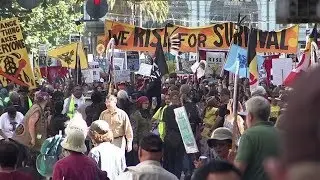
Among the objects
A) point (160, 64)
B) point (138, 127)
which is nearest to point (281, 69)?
point (160, 64)

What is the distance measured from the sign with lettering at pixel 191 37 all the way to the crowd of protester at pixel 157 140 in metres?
3.92

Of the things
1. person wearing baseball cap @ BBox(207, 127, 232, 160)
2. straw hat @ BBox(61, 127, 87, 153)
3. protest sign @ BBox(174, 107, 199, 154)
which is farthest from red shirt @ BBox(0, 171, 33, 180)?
protest sign @ BBox(174, 107, 199, 154)

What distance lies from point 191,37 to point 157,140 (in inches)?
731

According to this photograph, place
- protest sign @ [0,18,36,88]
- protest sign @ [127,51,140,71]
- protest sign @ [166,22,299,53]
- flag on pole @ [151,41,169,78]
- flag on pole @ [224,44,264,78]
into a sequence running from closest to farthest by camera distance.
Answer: flag on pole @ [224,44,264,78]
protest sign @ [0,18,36,88]
flag on pole @ [151,41,169,78]
protest sign @ [166,22,299,53]
protest sign @ [127,51,140,71]

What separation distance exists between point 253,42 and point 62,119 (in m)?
4.19

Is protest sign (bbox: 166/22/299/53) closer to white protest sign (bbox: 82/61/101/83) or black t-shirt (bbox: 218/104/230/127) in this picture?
white protest sign (bbox: 82/61/101/83)

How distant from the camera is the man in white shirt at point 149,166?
18.6 feet

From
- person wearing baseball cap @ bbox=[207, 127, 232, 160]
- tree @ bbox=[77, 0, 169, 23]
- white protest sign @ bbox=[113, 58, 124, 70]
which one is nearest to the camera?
person wearing baseball cap @ bbox=[207, 127, 232, 160]

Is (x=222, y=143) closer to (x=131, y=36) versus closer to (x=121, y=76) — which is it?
(x=131, y=36)

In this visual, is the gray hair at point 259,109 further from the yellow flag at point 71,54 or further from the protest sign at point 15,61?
the yellow flag at point 71,54

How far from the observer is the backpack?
8.65 metres

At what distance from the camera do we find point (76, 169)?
654 centimetres

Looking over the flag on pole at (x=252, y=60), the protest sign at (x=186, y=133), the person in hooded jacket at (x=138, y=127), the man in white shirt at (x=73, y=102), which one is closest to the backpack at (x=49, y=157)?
the protest sign at (x=186, y=133)

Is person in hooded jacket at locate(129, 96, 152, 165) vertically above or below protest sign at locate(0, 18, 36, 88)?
below
